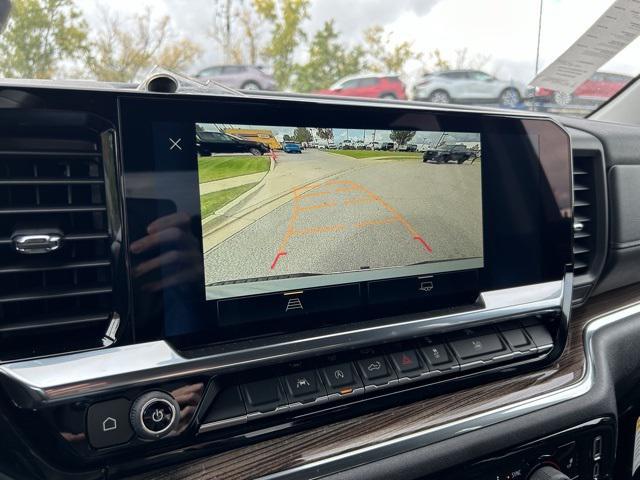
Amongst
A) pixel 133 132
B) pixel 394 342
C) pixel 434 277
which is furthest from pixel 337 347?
pixel 133 132

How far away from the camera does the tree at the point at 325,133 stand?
1204 millimetres

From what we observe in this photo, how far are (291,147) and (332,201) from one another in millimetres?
160

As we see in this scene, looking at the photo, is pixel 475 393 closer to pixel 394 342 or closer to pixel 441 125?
pixel 394 342

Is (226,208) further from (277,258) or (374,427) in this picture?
(374,427)

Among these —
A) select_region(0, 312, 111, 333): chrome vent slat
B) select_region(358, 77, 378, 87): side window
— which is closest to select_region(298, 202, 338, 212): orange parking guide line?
select_region(0, 312, 111, 333): chrome vent slat

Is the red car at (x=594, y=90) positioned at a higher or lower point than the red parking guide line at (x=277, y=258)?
higher

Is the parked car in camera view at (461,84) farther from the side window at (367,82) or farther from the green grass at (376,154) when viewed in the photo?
the green grass at (376,154)

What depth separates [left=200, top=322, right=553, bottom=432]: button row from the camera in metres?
1.08

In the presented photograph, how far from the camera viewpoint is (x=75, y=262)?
1003 millimetres

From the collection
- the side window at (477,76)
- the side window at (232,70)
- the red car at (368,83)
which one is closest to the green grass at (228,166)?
the side window at (232,70)

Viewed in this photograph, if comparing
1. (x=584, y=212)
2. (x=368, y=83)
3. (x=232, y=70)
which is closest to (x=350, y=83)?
(x=368, y=83)

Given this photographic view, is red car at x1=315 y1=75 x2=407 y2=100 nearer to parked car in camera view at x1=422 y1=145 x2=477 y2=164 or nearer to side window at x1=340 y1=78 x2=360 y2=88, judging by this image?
side window at x1=340 y1=78 x2=360 y2=88

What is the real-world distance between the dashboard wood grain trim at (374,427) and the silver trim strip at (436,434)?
1cm

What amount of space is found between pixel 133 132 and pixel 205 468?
2.17 feet
